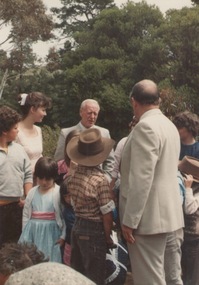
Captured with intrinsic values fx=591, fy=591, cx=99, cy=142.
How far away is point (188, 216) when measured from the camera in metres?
4.54

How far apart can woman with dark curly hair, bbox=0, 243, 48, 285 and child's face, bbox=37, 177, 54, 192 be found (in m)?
1.55

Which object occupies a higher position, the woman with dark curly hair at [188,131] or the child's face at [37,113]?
the child's face at [37,113]

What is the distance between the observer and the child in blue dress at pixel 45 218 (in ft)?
15.3

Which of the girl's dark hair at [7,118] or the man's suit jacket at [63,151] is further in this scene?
the man's suit jacket at [63,151]

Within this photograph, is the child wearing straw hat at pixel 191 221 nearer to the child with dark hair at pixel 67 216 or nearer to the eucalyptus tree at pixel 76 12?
the child with dark hair at pixel 67 216

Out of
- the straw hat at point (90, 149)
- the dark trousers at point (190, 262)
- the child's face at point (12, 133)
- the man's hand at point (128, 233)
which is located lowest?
the dark trousers at point (190, 262)

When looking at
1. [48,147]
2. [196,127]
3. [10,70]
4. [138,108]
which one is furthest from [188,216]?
[10,70]

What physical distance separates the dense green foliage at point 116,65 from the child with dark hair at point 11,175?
1992 cm

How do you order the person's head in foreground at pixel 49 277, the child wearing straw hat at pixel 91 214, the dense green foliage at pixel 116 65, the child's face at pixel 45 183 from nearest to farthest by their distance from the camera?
the person's head in foreground at pixel 49 277 → the child wearing straw hat at pixel 91 214 → the child's face at pixel 45 183 → the dense green foliage at pixel 116 65

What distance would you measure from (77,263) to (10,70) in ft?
92.7

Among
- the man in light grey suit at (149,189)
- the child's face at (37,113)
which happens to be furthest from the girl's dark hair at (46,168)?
the man in light grey suit at (149,189)

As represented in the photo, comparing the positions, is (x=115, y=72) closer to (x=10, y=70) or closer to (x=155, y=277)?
(x=10, y=70)

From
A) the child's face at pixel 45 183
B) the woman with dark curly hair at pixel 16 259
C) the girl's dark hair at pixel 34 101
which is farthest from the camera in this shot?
the girl's dark hair at pixel 34 101

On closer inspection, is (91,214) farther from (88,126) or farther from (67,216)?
(88,126)
